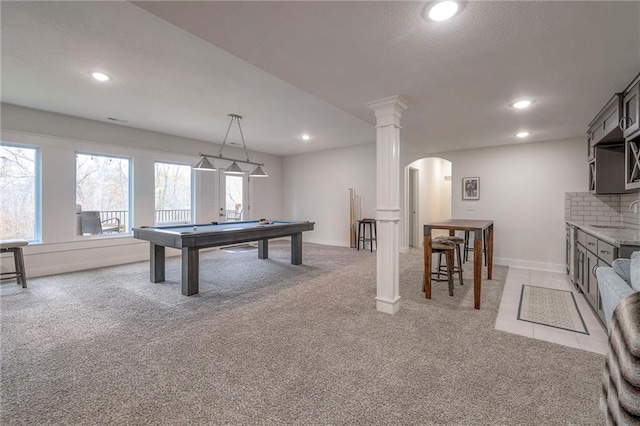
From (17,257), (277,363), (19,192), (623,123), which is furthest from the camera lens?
(19,192)

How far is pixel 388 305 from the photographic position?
2.94m

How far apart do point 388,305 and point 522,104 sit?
2.65m

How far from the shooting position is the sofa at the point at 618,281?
1.56 m

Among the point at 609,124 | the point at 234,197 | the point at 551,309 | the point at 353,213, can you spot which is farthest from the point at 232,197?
the point at 609,124

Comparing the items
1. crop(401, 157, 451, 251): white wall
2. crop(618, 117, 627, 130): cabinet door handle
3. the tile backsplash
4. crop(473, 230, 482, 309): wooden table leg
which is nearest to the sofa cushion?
→ crop(473, 230, 482, 309): wooden table leg

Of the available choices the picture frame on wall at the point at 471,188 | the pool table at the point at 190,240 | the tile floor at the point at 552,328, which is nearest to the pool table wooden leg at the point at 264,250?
the pool table at the point at 190,240

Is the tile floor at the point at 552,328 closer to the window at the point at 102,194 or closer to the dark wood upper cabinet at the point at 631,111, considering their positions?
the dark wood upper cabinet at the point at 631,111

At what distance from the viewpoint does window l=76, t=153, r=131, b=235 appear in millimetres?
4949

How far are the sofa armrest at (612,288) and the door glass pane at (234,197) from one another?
6.77 m

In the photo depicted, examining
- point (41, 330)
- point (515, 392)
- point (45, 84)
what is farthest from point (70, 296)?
point (515, 392)

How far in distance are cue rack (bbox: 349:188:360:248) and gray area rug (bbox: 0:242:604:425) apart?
11.2ft

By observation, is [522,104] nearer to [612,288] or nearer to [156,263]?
[612,288]

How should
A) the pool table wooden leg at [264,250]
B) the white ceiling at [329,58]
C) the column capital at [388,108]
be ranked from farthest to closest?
the pool table wooden leg at [264,250] → the column capital at [388,108] → the white ceiling at [329,58]

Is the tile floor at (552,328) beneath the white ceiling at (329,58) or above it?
beneath
